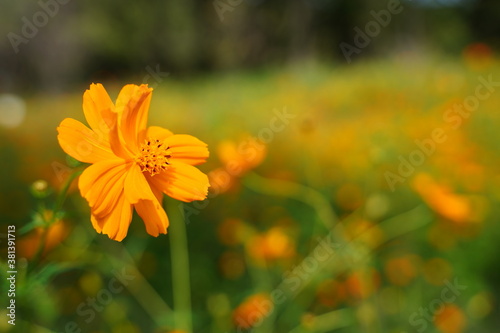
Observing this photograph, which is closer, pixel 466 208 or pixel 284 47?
pixel 466 208

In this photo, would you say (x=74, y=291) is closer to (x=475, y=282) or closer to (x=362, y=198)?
(x=362, y=198)

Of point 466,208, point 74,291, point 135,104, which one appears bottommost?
point 74,291

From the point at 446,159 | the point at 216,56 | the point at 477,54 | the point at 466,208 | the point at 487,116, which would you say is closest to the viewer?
the point at 466,208

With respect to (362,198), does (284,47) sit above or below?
below

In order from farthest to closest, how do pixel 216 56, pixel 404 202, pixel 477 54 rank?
pixel 216 56 → pixel 477 54 → pixel 404 202

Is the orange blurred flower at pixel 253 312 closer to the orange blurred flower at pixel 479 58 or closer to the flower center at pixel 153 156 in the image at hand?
the flower center at pixel 153 156

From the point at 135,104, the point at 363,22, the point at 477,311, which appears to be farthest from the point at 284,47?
the point at 135,104

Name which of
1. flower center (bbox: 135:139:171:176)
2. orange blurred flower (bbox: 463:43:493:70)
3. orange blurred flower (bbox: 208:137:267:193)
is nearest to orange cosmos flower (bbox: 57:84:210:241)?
flower center (bbox: 135:139:171:176)
